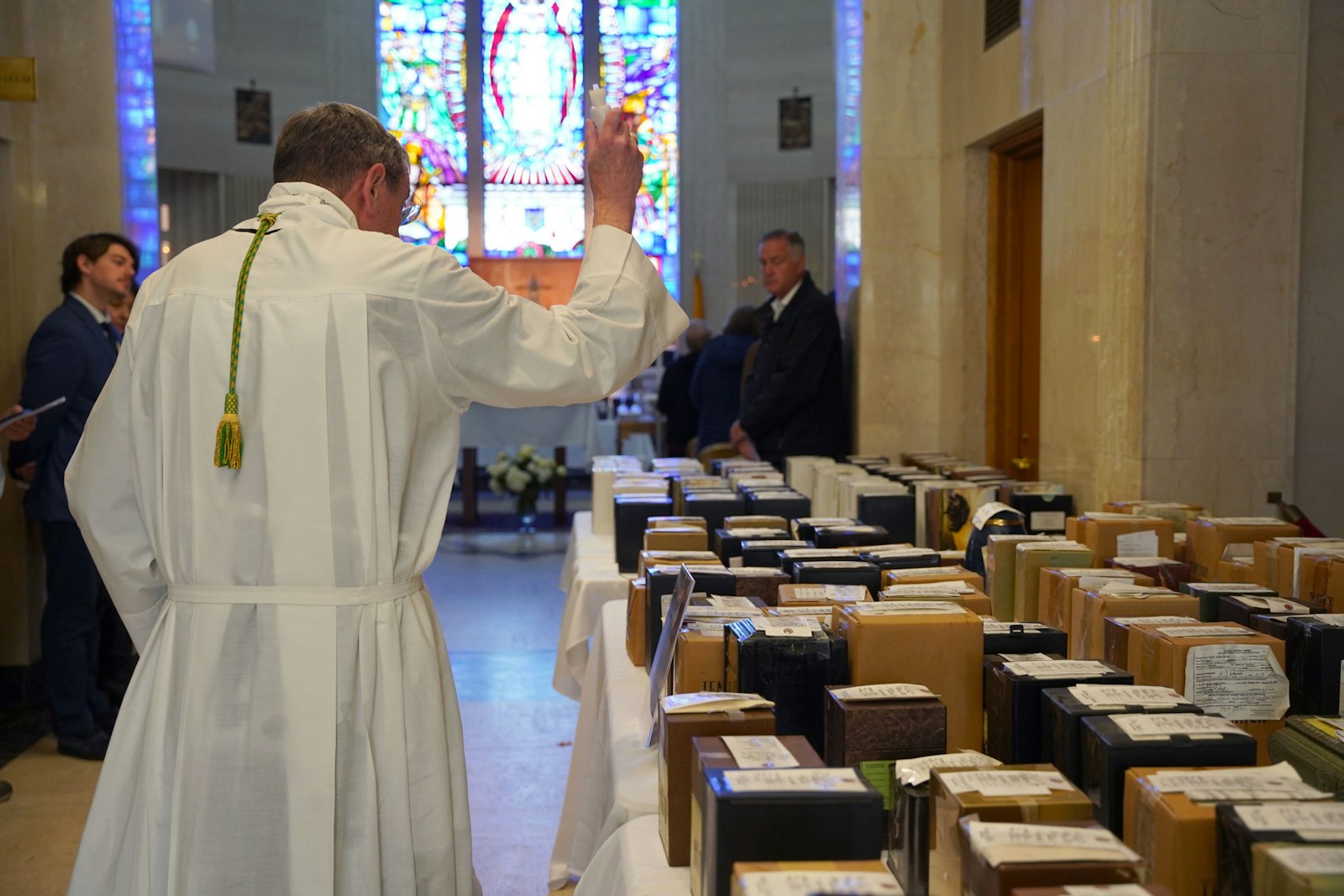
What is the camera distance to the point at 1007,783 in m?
1.24

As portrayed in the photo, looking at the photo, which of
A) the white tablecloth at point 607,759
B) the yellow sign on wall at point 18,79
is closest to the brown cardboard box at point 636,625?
the white tablecloth at point 607,759

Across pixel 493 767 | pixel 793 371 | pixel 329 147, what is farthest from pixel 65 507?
pixel 329 147

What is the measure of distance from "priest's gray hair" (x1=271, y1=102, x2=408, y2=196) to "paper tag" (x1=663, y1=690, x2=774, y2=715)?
96cm

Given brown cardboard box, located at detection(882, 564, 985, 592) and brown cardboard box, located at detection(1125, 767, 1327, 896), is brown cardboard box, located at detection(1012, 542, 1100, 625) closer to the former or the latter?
brown cardboard box, located at detection(882, 564, 985, 592)

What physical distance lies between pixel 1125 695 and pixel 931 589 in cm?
59

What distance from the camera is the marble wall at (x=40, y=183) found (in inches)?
194

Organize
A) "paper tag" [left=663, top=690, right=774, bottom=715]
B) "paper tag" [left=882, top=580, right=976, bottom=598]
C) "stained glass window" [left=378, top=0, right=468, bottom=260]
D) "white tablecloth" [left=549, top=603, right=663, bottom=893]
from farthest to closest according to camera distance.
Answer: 1. "stained glass window" [left=378, top=0, right=468, bottom=260]
2. "paper tag" [left=882, top=580, right=976, bottom=598]
3. "white tablecloth" [left=549, top=603, right=663, bottom=893]
4. "paper tag" [left=663, top=690, right=774, bottom=715]

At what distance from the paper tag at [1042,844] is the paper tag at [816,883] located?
0.31 feet

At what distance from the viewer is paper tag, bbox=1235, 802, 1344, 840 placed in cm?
108

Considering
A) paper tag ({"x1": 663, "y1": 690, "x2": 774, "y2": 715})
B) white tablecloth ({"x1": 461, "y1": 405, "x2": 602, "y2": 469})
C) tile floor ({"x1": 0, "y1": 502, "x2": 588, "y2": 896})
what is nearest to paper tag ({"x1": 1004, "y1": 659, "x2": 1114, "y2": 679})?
paper tag ({"x1": 663, "y1": 690, "x2": 774, "y2": 715})

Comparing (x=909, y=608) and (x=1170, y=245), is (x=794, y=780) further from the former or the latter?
(x=1170, y=245)

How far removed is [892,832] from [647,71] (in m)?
14.0

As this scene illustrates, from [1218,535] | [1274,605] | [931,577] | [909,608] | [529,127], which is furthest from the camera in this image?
[529,127]

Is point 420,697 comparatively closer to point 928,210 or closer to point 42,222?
point 928,210
